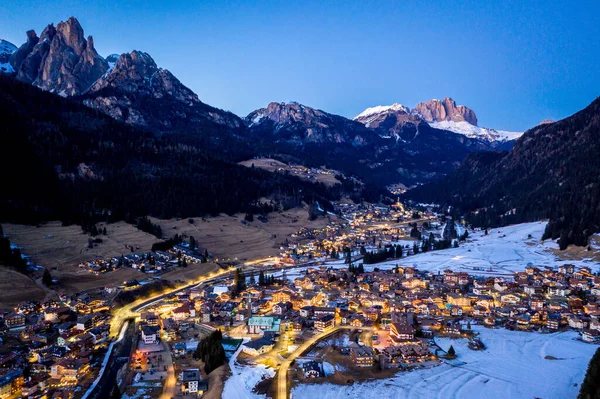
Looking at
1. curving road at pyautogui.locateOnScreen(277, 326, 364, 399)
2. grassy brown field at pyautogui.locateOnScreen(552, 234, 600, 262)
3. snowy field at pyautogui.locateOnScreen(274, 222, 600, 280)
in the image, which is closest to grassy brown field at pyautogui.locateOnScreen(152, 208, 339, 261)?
snowy field at pyautogui.locateOnScreen(274, 222, 600, 280)

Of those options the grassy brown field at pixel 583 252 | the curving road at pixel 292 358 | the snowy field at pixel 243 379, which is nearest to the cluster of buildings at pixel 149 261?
the curving road at pixel 292 358

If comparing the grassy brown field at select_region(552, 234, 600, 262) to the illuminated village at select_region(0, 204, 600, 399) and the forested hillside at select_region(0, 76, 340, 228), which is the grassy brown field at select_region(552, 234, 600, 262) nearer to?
the illuminated village at select_region(0, 204, 600, 399)

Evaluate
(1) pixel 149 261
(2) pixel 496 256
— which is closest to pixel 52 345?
(1) pixel 149 261

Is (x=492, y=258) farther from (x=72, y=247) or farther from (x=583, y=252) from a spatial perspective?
(x=72, y=247)

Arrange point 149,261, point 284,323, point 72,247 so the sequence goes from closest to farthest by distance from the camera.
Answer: point 284,323, point 149,261, point 72,247

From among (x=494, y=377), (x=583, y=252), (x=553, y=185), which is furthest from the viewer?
(x=553, y=185)

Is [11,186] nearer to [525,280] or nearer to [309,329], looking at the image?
[309,329]

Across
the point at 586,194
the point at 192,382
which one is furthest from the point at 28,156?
the point at 586,194
